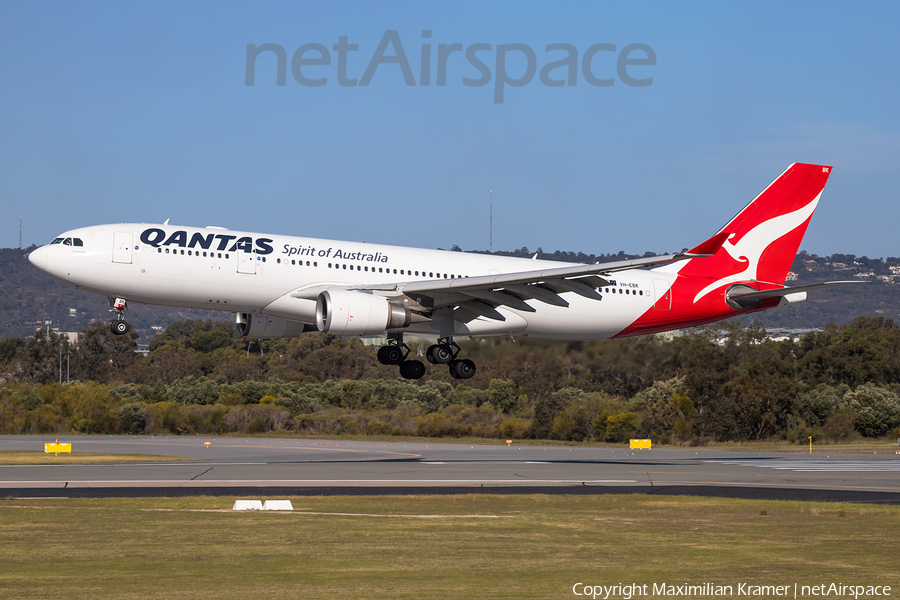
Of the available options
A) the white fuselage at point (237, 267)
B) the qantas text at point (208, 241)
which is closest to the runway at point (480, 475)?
the white fuselage at point (237, 267)

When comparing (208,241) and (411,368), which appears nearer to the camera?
(208,241)

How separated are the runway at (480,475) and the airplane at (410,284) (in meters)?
5.31

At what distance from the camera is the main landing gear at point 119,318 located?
36.2m

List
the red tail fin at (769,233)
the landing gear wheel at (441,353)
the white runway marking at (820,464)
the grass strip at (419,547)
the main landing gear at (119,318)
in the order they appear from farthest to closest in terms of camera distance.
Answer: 1. the white runway marking at (820,464)
2. the red tail fin at (769,233)
3. the landing gear wheel at (441,353)
4. the main landing gear at (119,318)
5. the grass strip at (419,547)

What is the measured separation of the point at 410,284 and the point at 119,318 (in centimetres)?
1053

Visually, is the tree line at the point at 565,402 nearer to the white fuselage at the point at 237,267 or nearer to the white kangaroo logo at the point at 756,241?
the white kangaroo logo at the point at 756,241

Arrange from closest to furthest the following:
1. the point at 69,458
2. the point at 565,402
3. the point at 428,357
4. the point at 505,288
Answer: the point at 505,288 → the point at 428,357 → the point at 69,458 → the point at 565,402

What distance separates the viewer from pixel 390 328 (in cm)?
3666

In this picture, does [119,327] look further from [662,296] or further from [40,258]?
[662,296]

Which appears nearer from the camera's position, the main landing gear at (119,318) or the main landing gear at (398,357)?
the main landing gear at (119,318)

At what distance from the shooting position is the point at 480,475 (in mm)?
39438

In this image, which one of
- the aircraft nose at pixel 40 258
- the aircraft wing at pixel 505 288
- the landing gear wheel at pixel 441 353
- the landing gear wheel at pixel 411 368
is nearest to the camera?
the aircraft nose at pixel 40 258

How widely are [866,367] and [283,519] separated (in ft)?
278

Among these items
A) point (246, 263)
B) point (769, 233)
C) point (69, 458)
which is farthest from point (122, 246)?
point (769, 233)
